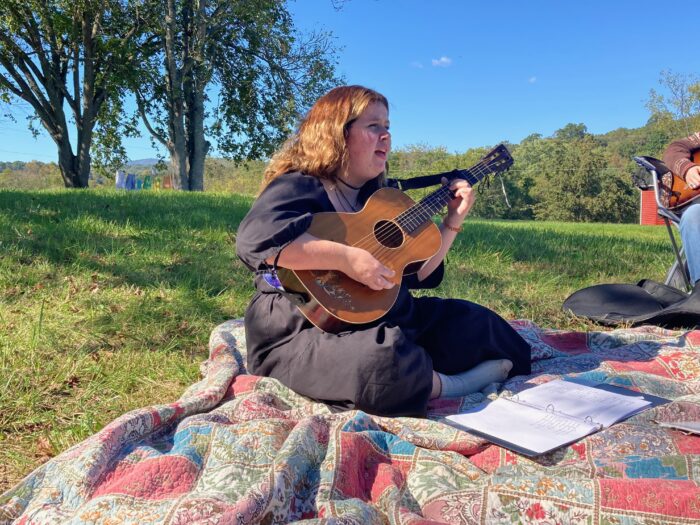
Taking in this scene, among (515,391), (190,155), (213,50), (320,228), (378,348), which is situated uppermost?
(213,50)

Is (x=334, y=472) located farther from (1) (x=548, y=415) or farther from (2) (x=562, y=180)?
(2) (x=562, y=180)

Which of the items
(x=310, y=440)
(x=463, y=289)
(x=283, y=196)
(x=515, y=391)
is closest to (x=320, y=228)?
(x=283, y=196)

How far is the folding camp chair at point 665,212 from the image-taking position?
436cm

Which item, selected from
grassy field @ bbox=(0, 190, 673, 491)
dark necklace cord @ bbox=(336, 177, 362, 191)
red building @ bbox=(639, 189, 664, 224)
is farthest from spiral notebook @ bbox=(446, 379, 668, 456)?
red building @ bbox=(639, 189, 664, 224)

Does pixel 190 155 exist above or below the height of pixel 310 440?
above

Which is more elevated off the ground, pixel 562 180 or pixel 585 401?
pixel 562 180

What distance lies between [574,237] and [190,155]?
15724 millimetres

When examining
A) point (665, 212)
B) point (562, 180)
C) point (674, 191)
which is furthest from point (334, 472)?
point (562, 180)

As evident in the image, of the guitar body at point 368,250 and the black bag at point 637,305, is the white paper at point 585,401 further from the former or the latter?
the black bag at point 637,305

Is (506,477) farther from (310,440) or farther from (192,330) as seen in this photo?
(192,330)

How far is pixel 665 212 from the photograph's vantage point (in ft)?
14.3

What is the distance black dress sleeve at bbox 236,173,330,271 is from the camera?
2.32 metres

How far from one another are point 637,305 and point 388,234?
2.40 m

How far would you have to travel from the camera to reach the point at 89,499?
5.23 feet
